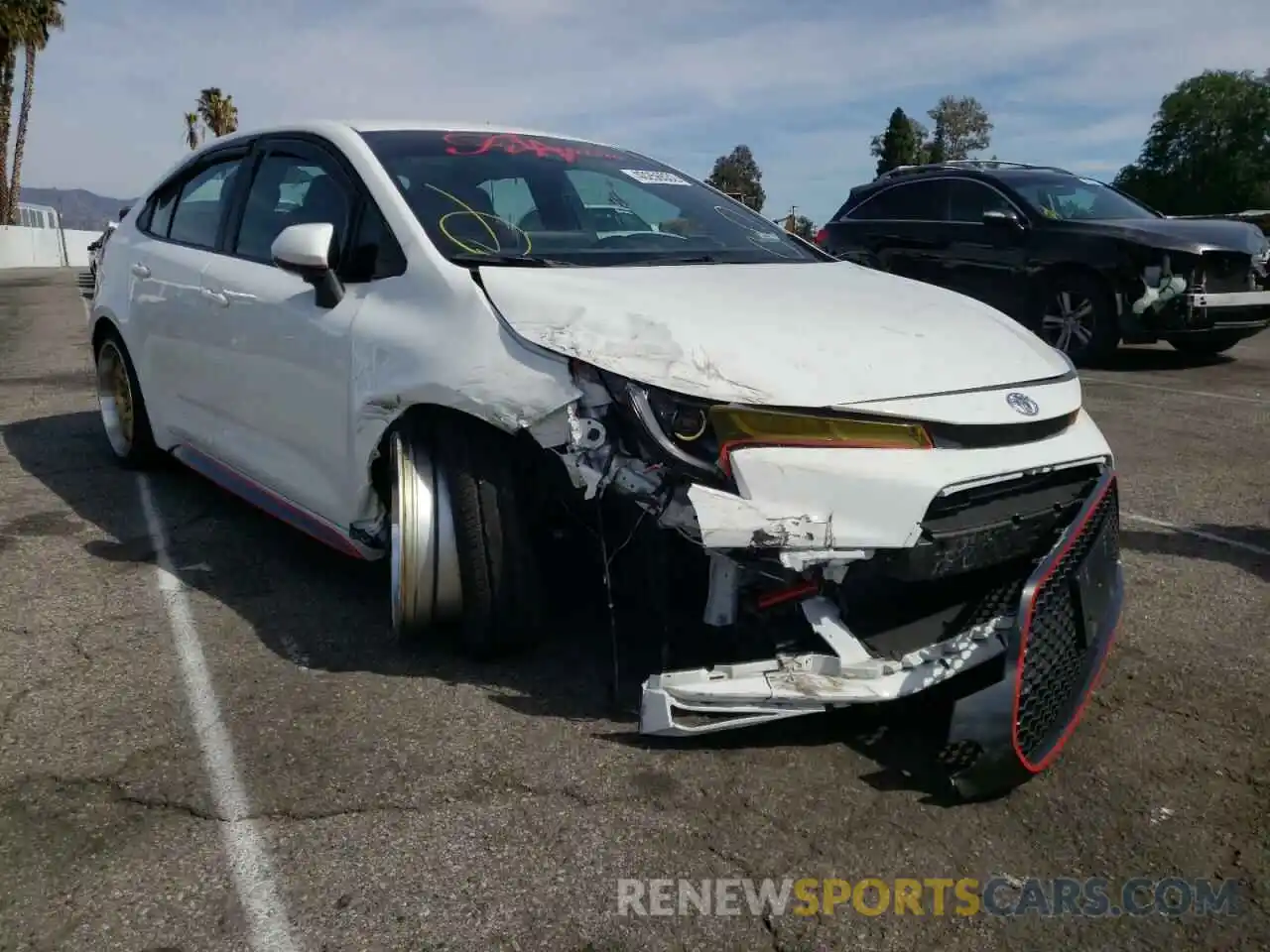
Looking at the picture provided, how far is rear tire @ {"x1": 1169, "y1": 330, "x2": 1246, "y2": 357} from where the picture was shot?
30.2 ft

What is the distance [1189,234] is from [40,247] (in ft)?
141

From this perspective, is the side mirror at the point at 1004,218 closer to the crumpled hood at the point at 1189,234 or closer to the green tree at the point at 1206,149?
the crumpled hood at the point at 1189,234

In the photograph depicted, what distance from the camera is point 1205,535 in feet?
15.6

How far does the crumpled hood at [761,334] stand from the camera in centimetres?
264

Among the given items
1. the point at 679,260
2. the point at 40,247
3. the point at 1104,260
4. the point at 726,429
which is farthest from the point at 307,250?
the point at 40,247

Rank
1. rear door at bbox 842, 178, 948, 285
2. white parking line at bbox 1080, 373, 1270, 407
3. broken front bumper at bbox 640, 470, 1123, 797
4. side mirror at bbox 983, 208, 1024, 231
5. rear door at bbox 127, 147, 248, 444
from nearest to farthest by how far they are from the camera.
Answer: broken front bumper at bbox 640, 470, 1123, 797
rear door at bbox 127, 147, 248, 444
white parking line at bbox 1080, 373, 1270, 407
side mirror at bbox 983, 208, 1024, 231
rear door at bbox 842, 178, 948, 285

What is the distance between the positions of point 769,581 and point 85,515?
3.49 meters

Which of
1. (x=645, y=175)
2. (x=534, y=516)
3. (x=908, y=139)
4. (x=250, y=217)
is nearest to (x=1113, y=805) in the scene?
(x=534, y=516)

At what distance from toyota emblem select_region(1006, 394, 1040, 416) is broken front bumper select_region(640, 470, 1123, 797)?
307mm

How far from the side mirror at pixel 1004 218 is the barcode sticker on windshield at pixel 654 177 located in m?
6.17

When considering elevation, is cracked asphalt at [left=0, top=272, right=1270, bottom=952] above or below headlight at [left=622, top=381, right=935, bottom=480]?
below

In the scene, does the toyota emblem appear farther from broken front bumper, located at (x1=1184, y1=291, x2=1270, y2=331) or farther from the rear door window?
broken front bumper, located at (x1=1184, y1=291, x2=1270, y2=331)

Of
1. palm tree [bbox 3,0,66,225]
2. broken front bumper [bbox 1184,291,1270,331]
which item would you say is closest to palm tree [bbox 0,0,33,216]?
palm tree [bbox 3,0,66,225]

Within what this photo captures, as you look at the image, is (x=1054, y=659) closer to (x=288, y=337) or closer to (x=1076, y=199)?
(x=288, y=337)
